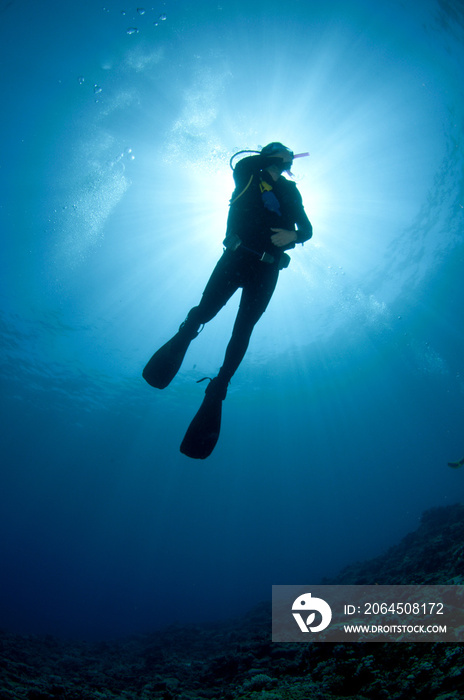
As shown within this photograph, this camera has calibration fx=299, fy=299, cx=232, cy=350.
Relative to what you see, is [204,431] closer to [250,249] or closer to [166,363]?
[166,363]

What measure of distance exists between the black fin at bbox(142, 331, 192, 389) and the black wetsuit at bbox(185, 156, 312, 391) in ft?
0.97

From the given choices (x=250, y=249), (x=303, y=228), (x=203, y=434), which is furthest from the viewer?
(x=303, y=228)

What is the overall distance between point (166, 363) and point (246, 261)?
1.51 m

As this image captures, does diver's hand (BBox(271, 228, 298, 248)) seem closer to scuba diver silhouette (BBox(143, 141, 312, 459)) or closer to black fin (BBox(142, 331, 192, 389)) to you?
scuba diver silhouette (BBox(143, 141, 312, 459))

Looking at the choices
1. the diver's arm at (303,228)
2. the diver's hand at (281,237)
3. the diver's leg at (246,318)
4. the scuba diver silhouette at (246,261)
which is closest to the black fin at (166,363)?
the scuba diver silhouette at (246,261)

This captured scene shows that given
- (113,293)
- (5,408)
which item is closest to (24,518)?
(5,408)

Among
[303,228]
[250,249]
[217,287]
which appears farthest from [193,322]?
[303,228]

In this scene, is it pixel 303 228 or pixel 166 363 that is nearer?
pixel 166 363

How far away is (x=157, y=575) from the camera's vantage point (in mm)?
90125

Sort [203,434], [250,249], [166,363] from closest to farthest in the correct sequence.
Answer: [203,434] → [166,363] → [250,249]

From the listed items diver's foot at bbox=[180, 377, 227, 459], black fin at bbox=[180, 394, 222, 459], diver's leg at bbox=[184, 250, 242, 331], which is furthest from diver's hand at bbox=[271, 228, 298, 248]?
black fin at bbox=[180, 394, 222, 459]

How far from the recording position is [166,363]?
3330 mm

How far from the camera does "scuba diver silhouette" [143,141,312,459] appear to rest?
336 cm

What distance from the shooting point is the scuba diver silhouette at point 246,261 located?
3355 mm
